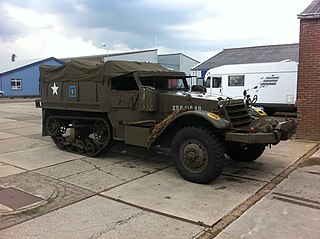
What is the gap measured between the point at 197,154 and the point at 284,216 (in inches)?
68.0

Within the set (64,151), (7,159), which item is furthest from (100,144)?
(7,159)

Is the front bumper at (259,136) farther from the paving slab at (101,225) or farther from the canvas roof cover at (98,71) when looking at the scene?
the canvas roof cover at (98,71)

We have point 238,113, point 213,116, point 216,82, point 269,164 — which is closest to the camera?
point 213,116

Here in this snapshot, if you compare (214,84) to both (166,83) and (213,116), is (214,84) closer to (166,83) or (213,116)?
(166,83)

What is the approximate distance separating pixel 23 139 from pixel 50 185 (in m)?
4.96

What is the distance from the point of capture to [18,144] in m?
9.08

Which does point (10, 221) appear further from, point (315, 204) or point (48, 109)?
point (48, 109)

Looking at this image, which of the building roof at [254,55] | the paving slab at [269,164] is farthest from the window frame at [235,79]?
the building roof at [254,55]

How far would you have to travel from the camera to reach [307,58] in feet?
29.9

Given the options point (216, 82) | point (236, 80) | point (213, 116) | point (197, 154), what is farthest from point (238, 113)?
point (216, 82)

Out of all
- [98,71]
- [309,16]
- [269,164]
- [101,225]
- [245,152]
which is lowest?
[101,225]

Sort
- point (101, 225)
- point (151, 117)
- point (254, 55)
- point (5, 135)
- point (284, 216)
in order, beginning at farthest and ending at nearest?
1. point (254, 55)
2. point (5, 135)
3. point (151, 117)
4. point (284, 216)
5. point (101, 225)

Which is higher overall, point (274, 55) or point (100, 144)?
point (274, 55)

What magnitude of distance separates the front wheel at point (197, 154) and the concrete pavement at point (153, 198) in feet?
Result: 0.62
